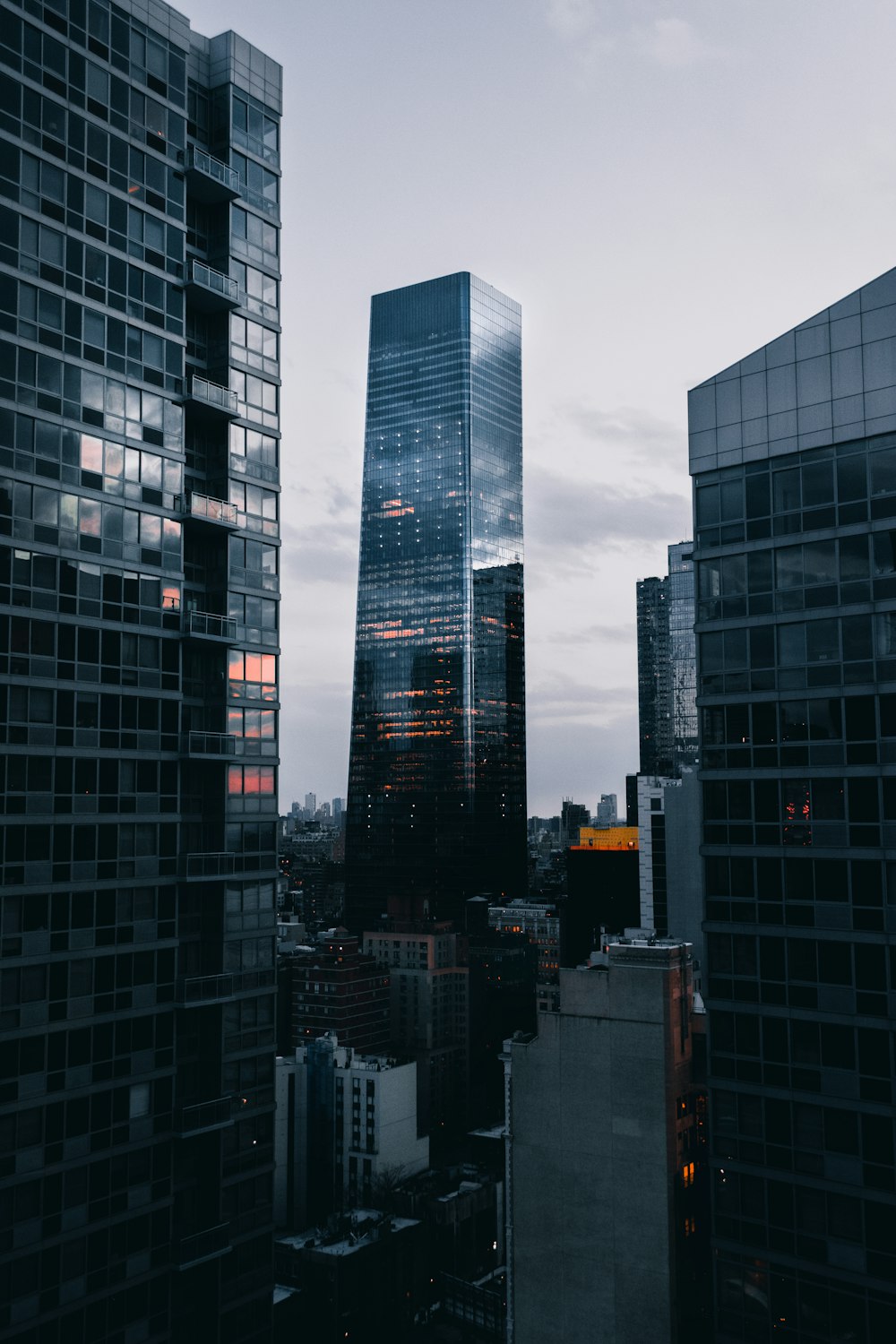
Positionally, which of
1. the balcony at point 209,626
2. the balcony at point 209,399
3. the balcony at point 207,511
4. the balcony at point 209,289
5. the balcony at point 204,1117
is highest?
the balcony at point 209,289

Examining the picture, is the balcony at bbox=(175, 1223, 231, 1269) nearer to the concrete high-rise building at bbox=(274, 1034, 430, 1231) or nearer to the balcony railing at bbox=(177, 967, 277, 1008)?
the balcony railing at bbox=(177, 967, 277, 1008)

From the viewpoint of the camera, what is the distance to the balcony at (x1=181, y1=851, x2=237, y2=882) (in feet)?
162

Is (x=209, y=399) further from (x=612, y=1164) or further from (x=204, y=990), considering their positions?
(x=612, y=1164)

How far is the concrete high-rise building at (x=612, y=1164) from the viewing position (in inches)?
2539

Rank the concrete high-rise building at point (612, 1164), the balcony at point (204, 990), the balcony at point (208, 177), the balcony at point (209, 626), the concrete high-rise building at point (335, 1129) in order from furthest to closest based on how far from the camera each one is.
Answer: the concrete high-rise building at point (335, 1129) < the concrete high-rise building at point (612, 1164) < the balcony at point (208, 177) < the balcony at point (209, 626) < the balcony at point (204, 990)

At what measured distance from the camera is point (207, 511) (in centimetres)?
5109

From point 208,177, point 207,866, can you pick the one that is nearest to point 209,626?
point 207,866

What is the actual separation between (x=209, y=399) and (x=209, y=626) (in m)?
10.9

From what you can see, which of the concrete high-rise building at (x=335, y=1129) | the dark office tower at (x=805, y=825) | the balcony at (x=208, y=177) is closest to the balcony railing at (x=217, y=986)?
the dark office tower at (x=805, y=825)

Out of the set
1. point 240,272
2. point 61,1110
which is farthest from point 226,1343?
point 240,272

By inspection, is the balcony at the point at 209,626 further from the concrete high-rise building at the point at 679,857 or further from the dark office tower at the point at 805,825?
the concrete high-rise building at the point at 679,857

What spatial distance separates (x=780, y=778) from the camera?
43688 mm

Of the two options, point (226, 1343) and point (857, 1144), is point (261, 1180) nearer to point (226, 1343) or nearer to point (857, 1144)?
point (226, 1343)

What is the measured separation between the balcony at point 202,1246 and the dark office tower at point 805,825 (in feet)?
70.4
